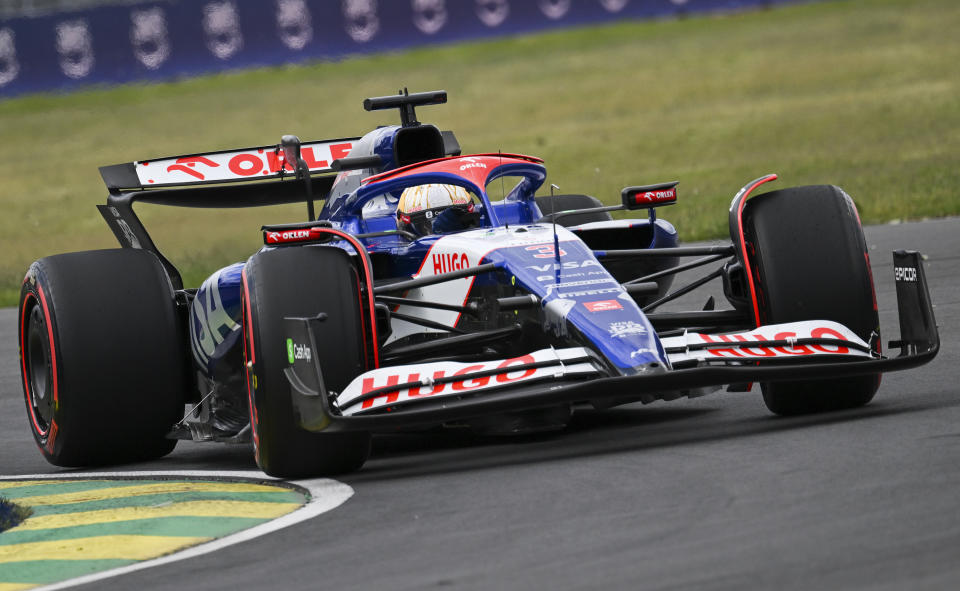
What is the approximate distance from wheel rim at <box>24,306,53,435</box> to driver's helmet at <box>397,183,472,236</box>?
2.09m

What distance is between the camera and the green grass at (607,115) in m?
26.7

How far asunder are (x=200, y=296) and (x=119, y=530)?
7.89 feet

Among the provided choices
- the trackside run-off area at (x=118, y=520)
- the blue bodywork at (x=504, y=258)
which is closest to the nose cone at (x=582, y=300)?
the blue bodywork at (x=504, y=258)

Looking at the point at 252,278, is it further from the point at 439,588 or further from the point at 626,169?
the point at 626,169

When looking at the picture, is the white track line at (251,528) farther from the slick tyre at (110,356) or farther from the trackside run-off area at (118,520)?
the slick tyre at (110,356)

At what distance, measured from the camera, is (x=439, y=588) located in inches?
199

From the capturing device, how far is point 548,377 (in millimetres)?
7105

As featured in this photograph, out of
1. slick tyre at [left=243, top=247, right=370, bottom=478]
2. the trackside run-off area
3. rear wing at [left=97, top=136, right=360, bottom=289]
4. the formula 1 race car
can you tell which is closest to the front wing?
the formula 1 race car

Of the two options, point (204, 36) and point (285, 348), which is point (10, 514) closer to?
point (285, 348)

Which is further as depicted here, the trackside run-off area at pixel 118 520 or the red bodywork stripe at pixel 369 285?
the red bodywork stripe at pixel 369 285

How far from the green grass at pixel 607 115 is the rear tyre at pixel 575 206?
32.5 feet

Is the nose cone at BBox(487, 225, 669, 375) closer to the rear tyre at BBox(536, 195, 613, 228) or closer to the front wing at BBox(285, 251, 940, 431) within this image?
the front wing at BBox(285, 251, 940, 431)

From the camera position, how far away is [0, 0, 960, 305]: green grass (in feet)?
87.6

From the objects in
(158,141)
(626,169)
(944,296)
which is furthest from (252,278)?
(158,141)
